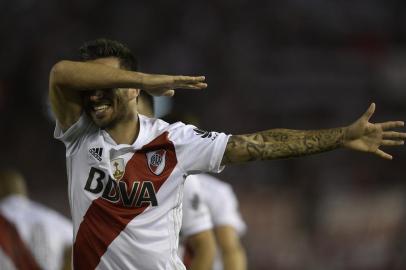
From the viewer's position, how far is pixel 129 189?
390cm

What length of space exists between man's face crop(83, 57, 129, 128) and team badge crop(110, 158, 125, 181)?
0.16 meters

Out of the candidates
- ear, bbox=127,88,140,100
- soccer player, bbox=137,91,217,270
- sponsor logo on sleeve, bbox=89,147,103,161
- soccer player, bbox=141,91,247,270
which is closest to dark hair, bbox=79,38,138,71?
ear, bbox=127,88,140,100

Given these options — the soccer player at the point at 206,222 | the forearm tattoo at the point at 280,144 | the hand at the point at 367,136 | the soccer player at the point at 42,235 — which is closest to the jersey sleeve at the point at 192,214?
the soccer player at the point at 206,222

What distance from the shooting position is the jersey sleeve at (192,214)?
5859 mm

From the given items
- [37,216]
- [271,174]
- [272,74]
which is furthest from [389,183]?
[37,216]

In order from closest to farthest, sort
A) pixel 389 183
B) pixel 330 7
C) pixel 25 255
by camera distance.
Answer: pixel 25 255 < pixel 389 183 < pixel 330 7

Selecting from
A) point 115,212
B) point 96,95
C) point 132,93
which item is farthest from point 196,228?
point 96,95

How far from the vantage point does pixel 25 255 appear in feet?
21.8

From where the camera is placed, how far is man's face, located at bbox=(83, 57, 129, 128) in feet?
12.5

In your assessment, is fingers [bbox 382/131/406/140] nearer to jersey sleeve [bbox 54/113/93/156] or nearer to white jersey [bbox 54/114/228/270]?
white jersey [bbox 54/114/228/270]

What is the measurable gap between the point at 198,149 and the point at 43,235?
10.2ft

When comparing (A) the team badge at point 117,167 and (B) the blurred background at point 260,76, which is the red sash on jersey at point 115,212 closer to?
(A) the team badge at point 117,167

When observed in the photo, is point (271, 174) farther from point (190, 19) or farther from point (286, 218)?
point (190, 19)

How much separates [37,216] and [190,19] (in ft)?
33.2
